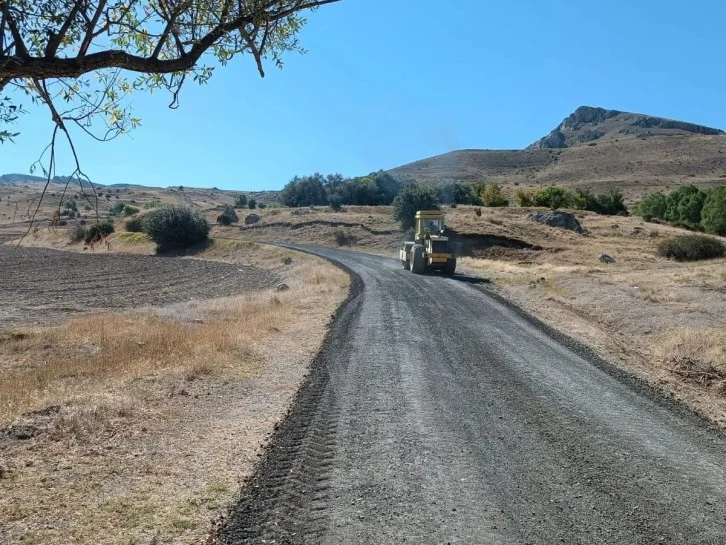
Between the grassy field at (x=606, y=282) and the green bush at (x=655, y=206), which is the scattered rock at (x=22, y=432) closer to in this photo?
the grassy field at (x=606, y=282)

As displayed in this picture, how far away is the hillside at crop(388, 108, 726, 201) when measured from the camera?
5074 inches

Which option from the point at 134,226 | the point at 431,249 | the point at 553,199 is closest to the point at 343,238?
the point at 134,226

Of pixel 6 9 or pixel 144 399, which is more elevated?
pixel 6 9

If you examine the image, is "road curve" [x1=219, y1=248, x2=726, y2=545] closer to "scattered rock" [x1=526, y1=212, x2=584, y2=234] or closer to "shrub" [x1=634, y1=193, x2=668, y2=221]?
"scattered rock" [x1=526, y1=212, x2=584, y2=234]

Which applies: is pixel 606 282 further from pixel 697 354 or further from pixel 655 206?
pixel 655 206

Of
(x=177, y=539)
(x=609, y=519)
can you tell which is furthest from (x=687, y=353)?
(x=177, y=539)

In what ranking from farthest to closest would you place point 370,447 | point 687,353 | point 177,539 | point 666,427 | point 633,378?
1. point 687,353
2. point 633,378
3. point 666,427
4. point 370,447
5. point 177,539

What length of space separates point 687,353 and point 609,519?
8.93 metres

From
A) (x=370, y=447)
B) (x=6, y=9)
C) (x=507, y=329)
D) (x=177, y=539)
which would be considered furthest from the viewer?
(x=507, y=329)

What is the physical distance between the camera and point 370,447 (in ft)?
23.2

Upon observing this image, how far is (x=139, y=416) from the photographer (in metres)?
8.00

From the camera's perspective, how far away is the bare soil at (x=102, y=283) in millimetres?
26453

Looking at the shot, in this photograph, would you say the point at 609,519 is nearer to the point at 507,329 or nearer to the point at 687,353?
the point at 687,353

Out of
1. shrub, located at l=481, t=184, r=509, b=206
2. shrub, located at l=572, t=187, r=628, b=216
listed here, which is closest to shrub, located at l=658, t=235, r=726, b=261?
shrub, located at l=572, t=187, r=628, b=216
